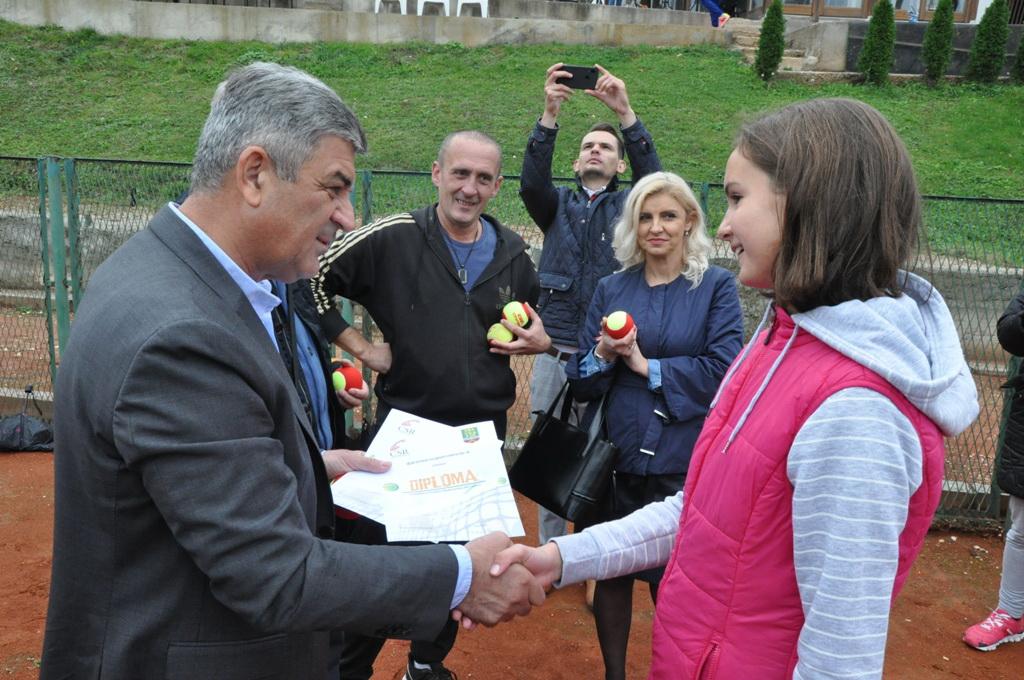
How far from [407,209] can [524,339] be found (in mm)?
2580

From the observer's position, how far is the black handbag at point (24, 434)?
6312 millimetres

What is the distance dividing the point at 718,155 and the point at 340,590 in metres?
13.1

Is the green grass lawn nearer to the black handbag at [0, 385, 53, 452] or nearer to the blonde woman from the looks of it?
the black handbag at [0, 385, 53, 452]

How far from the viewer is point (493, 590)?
2145 millimetres

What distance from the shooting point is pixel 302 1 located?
74.2 feet

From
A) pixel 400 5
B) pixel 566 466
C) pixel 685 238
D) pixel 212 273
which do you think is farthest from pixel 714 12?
pixel 212 273

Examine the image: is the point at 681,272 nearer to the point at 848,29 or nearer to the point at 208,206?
the point at 208,206

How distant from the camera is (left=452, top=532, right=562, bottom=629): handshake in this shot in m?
2.10

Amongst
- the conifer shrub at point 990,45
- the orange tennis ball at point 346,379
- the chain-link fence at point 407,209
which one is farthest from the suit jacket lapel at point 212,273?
the conifer shrub at point 990,45

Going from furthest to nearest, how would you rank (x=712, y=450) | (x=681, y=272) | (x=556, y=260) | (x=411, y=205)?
1. (x=411, y=205)
2. (x=556, y=260)
3. (x=681, y=272)
4. (x=712, y=450)

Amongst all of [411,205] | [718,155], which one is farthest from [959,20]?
[411,205]

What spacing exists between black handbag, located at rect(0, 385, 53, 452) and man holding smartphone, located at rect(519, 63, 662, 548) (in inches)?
158

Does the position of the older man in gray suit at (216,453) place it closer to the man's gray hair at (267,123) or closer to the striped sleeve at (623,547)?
the man's gray hair at (267,123)

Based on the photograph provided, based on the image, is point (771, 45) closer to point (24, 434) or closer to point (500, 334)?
point (500, 334)
